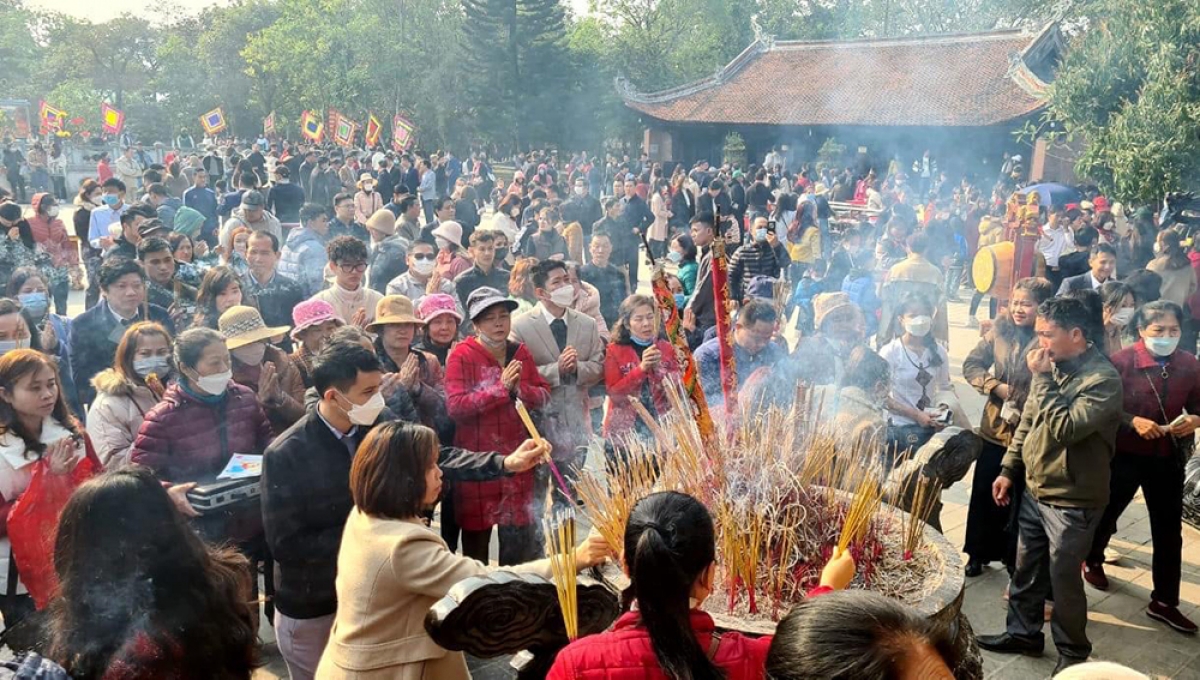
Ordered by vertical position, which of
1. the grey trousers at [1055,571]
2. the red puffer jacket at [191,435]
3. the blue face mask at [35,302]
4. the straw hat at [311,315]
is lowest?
the grey trousers at [1055,571]

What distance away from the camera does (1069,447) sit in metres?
3.28

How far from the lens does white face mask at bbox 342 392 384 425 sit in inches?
104

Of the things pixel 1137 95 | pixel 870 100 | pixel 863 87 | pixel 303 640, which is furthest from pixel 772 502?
pixel 863 87

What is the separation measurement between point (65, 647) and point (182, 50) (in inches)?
1906

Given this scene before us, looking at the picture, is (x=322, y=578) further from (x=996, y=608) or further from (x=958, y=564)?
(x=996, y=608)

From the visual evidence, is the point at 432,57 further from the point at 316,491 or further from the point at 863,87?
the point at 316,491

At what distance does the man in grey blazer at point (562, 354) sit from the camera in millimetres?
4105

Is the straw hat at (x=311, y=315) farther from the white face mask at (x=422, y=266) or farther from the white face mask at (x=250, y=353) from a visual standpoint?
the white face mask at (x=422, y=266)

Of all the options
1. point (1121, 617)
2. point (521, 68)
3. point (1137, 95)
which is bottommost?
point (1121, 617)

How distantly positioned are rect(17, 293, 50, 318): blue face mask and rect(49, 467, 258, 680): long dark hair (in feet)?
13.3

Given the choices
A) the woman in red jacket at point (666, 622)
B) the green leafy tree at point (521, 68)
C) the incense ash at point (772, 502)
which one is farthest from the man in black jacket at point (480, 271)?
the green leafy tree at point (521, 68)

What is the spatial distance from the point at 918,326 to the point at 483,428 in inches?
85.7

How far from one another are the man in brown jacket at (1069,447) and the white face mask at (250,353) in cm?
316

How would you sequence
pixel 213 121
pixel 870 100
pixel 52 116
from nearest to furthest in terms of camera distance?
pixel 213 121, pixel 870 100, pixel 52 116
